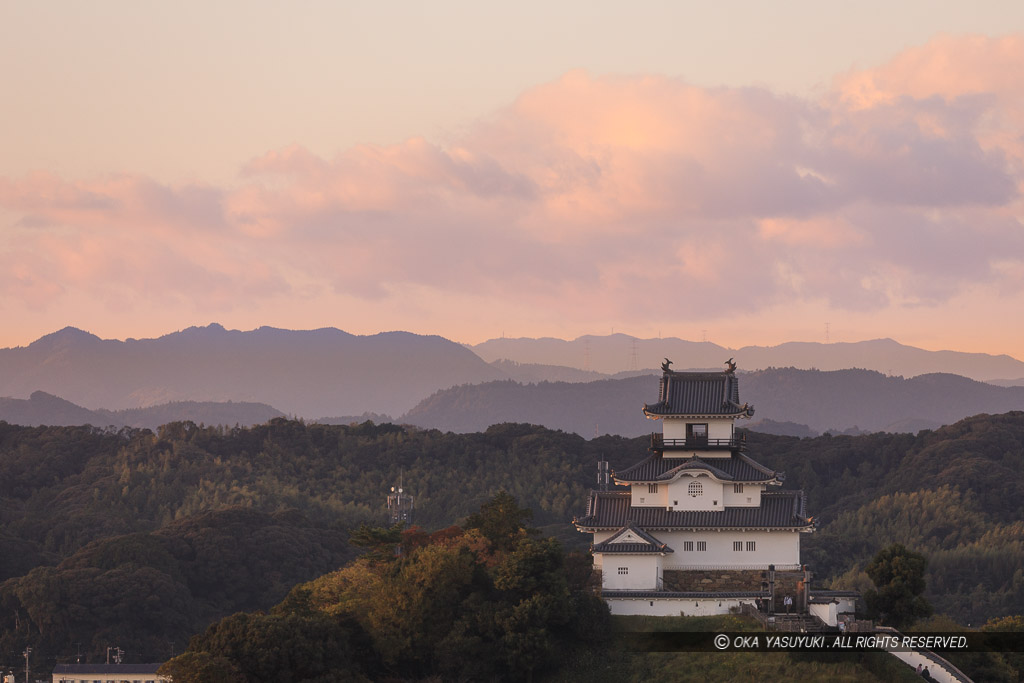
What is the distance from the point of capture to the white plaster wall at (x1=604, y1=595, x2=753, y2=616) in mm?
53094

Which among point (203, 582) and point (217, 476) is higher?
point (217, 476)

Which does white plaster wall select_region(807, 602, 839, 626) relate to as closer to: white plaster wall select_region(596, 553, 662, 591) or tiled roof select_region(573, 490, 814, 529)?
tiled roof select_region(573, 490, 814, 529)

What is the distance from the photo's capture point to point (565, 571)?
5481cm

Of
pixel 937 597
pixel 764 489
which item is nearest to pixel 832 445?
pixel 937 597

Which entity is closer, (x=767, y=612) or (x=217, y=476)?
(x=767, y=612)

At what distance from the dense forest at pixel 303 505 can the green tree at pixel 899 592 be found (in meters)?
39.9

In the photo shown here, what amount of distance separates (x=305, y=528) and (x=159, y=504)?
3149cm

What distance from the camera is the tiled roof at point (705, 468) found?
56281 millimetres

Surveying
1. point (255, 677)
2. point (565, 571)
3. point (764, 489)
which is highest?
point (764, 489)

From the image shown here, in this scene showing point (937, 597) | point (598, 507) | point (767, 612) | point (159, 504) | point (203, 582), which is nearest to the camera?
point (767, 612)

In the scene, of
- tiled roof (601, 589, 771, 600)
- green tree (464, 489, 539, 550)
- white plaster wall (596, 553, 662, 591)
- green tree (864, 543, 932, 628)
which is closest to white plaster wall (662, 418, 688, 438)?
white plaster wall (596, 553, 662, 591)

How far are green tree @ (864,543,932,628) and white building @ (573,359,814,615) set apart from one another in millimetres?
3184

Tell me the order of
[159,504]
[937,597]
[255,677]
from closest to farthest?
[255,677] < [937,597] < [159,504]

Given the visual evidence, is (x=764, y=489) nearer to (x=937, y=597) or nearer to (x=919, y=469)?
(x=937, y=597)
